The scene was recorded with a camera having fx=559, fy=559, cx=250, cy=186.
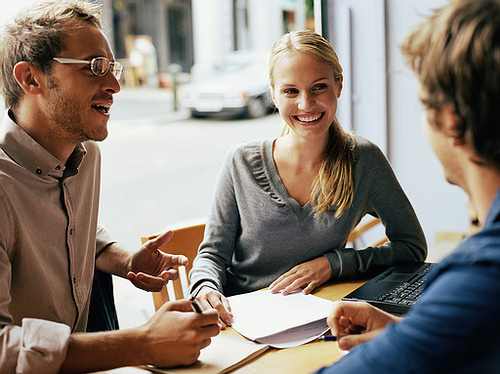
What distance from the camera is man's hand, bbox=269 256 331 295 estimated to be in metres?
1.58

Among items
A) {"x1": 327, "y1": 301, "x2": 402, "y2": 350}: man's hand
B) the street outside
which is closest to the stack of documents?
{"x1": 327, "y1": 301, "x2": 402, "y2": 350}: man's hand

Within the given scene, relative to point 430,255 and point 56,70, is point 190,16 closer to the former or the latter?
point 430,255

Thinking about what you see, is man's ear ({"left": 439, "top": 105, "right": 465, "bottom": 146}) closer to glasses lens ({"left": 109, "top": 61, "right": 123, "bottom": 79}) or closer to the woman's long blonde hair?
the woman's long blonde hair

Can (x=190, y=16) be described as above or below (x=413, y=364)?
above

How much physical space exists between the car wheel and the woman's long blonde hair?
299 inches

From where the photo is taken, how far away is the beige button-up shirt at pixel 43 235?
1.35 m

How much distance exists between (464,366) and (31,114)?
126cm

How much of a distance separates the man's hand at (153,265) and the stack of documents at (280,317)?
214 mm

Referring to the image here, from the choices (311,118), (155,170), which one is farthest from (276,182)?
(155,170)

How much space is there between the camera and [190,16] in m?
16.2

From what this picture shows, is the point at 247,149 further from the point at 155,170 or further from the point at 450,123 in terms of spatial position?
the point at 155,170

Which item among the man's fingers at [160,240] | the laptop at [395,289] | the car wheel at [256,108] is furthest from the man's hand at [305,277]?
the car wheel at [256,108]

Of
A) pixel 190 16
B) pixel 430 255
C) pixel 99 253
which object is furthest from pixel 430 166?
pixel 190 16

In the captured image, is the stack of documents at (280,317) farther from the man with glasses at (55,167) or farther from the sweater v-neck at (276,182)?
the sweater v-neck at (276,182)
